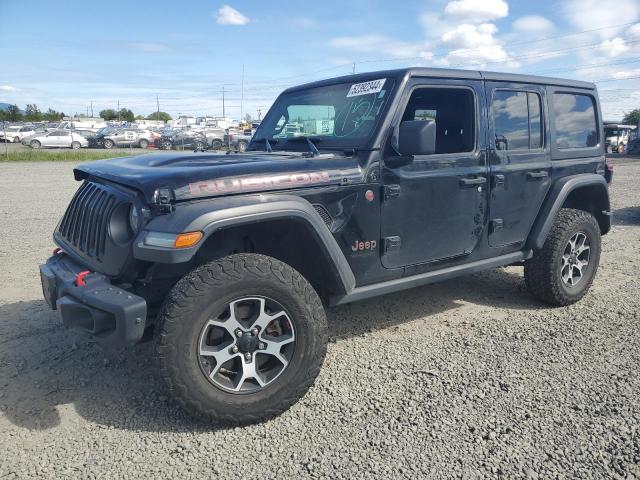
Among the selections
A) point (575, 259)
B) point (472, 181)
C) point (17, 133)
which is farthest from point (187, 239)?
point (17, 133)

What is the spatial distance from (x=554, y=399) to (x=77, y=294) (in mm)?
2775

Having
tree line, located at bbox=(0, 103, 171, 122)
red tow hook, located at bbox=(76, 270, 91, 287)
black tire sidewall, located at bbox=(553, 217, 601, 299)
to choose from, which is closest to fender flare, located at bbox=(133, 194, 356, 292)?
red tow hook, located at bbox=(76, 270, 91, 287)

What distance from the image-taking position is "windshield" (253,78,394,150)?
3.47m

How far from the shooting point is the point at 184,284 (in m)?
2.63

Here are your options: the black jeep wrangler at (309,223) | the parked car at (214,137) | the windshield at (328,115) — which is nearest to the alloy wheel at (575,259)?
the black jeep wrangler at (309,223)

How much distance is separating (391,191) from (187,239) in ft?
4.64

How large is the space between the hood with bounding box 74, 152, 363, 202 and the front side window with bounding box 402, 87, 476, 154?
94cm

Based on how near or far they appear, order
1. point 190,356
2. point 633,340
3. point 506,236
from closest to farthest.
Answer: point 190,356
point 633,340
point 506,236

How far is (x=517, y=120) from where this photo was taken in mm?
4148

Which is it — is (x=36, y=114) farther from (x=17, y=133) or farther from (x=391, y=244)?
(x=391, y=244)

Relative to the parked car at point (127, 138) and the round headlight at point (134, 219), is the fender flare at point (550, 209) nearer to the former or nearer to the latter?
the round headlight at point (134, 219)

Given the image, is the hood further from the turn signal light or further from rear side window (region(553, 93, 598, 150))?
rear side window (region(553, 93, 598, 150))

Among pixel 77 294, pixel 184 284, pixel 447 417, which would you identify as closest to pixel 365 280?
pixel 447 417

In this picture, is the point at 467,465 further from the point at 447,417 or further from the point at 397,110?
the point at 397,110
